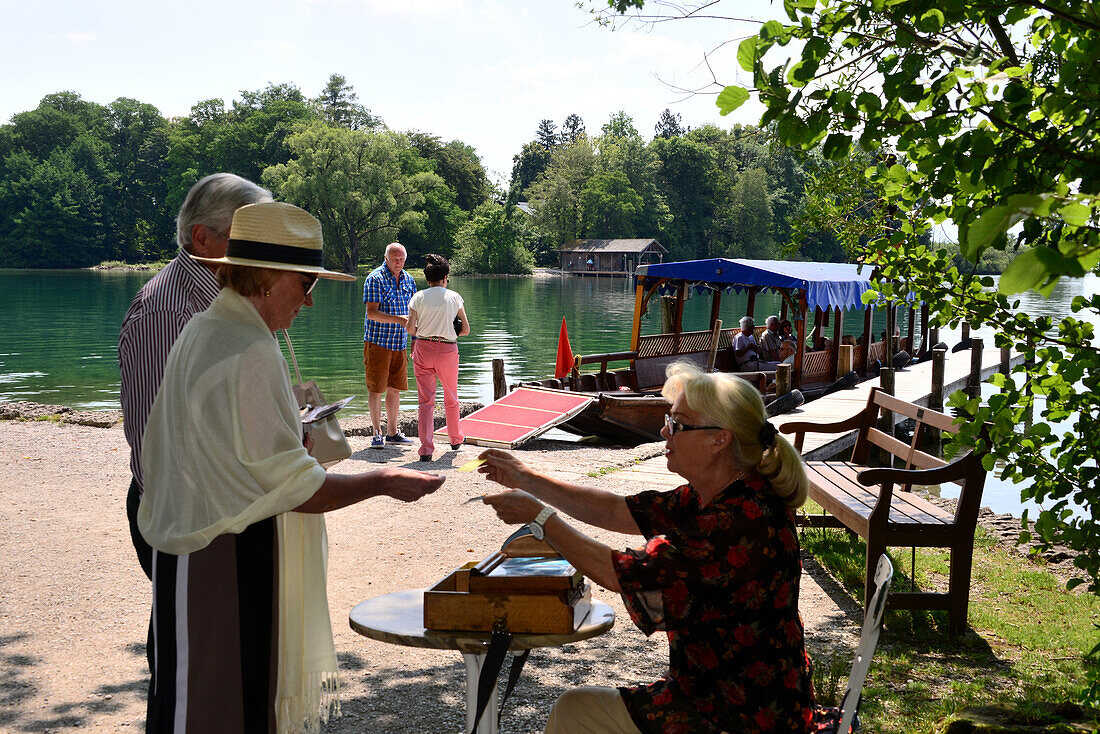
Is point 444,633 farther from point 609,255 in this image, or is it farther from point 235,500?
point 609,255

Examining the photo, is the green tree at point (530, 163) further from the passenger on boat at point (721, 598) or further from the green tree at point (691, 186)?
the passenger on boat at point (721, 598)

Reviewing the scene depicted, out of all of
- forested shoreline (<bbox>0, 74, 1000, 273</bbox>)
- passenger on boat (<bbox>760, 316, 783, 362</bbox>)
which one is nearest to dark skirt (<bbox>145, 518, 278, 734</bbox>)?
passenger on boat (<bbox>760, 316, 783, 362</bbox>)

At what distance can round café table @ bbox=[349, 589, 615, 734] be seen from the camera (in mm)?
2596

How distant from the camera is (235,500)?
2.53 meters

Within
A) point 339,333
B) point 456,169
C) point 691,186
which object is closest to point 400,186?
point 456,169

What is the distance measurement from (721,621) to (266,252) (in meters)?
1.58

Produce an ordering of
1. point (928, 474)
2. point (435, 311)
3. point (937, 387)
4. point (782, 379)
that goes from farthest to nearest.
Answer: point (937, 387), point (782, 379), point (435, 311), point (928, 474)

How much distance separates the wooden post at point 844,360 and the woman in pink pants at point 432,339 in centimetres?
1212

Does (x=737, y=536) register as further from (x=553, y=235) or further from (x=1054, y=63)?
(x=553, y=235)

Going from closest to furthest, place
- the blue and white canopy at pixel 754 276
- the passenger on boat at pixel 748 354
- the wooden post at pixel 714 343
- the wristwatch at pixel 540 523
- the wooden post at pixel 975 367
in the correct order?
the wristwatch at pixel 540 523 < the wooden post at pixel 714 343 < the blue and white canopy at pixel 754 276 < the passenger on boat at pixel 748 354 < the wooden post at pixel 975 367

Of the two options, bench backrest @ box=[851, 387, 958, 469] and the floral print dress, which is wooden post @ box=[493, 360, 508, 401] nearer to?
bench backrest @ box=[851, 387, 958, 469]

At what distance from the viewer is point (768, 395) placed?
16125mm

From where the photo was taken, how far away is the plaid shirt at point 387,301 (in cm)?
1016

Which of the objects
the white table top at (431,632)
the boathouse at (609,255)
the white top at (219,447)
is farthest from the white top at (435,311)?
the boathouse at (609,255)
